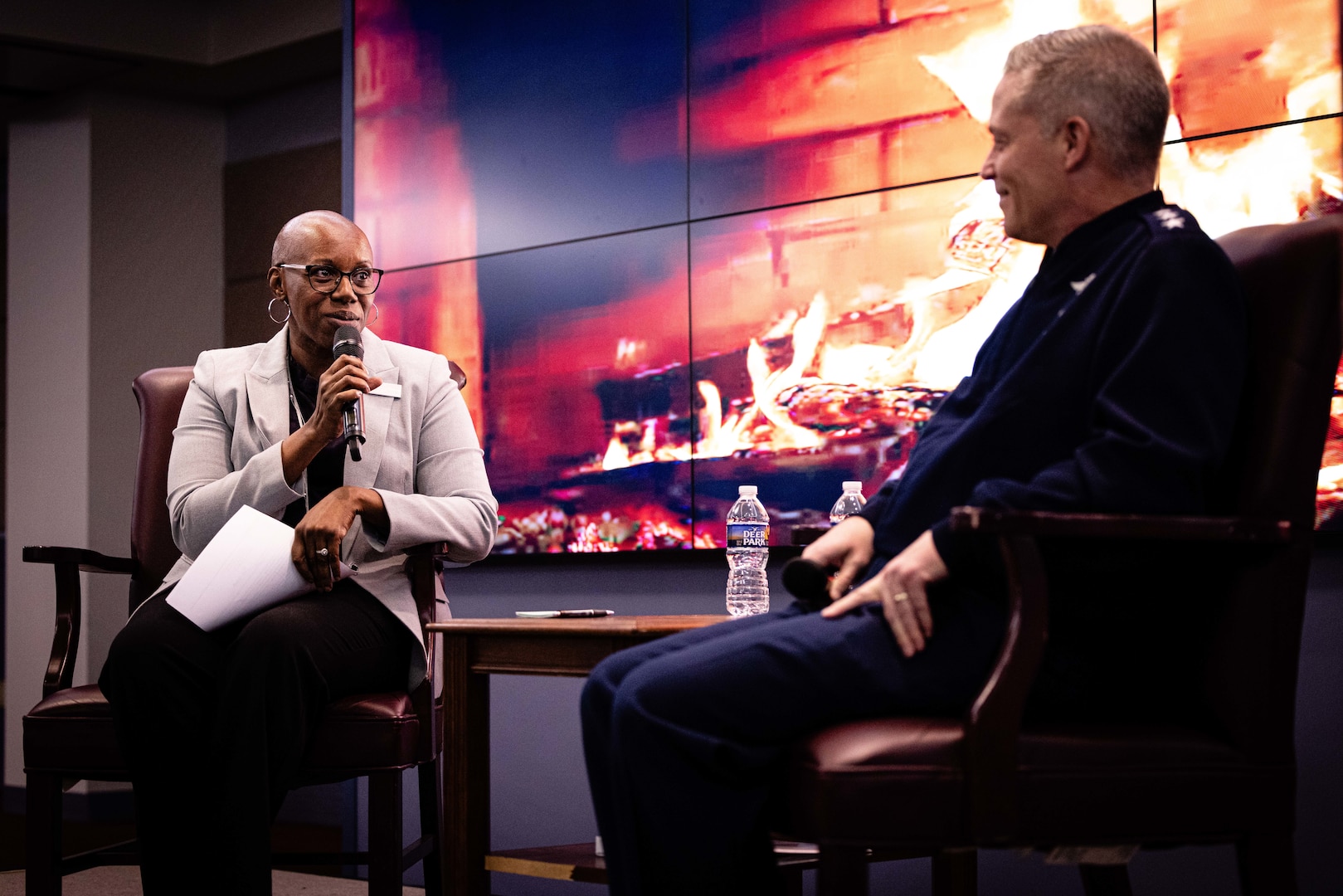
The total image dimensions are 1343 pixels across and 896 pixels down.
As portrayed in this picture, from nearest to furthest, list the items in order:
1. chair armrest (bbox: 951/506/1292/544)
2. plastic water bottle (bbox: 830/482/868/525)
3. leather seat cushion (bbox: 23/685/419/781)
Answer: chair armrest (bbox: 951/506/1292/544), leather seat cushion (bbox: 23/685/419/781), plastic water bottle (bbox: 830/482/868/525)

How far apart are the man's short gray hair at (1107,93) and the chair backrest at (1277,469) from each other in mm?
205

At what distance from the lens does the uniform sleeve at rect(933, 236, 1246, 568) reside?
1379 millimetres

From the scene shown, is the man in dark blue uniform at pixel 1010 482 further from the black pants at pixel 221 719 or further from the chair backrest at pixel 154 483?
the chair backrest at pixel 154 483

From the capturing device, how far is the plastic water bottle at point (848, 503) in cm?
283

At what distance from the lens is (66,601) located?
97.7 inches

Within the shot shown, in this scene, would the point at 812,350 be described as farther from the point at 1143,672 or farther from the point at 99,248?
the point at 99,248

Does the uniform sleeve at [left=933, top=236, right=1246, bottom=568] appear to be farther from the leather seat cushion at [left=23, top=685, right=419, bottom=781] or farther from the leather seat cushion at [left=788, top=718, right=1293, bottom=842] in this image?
the leather seat cushion at [left=23, top=685, right=419, bottom=781]

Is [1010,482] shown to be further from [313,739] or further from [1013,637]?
[313,739]

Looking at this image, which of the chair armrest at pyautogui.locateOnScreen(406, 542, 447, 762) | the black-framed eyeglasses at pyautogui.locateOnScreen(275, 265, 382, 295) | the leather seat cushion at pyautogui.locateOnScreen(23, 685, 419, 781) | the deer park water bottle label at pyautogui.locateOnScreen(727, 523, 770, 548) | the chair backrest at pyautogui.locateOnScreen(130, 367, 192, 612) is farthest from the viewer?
the deer park water bottle label at pyautogui.locateOnScreen(727, 523, 770, 548)

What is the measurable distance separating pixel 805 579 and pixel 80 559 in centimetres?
158

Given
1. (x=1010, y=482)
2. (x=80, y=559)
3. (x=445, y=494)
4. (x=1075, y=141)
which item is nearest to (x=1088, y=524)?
(x=1010, y=482)

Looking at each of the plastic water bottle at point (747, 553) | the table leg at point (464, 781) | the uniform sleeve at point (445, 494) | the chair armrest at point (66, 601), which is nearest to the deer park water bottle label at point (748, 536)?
the plastic water bottle at point (747, 553)

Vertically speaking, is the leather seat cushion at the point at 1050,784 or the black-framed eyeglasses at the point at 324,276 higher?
the black-framed eyeglasses at the point at 324,276

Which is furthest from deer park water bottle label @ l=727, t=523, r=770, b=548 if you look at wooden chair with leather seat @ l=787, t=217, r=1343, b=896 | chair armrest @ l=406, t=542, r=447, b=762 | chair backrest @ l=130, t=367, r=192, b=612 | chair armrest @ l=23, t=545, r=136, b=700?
wooden chair with leather seat @ l=787, t=217, r=1343, b=896
